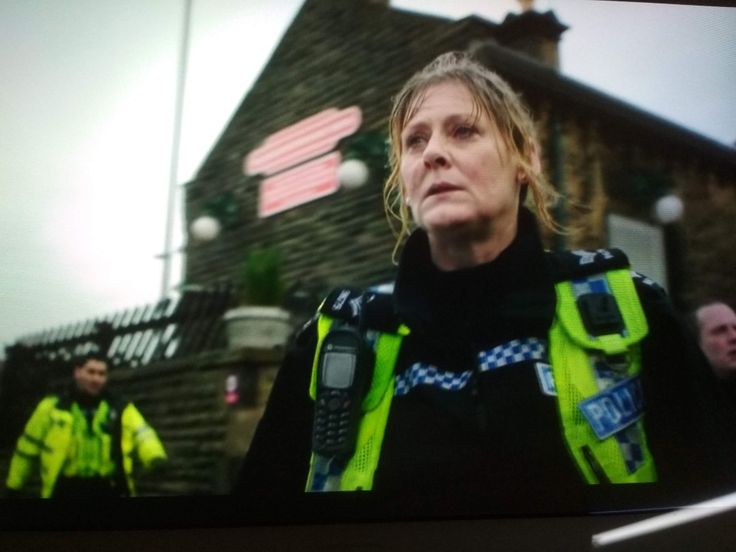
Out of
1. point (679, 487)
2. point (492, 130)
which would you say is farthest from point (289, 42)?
point (679, 487)

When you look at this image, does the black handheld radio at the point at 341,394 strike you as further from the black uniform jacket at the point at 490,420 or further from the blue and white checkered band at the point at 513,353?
the blue and white checkered band at the point at 513,353

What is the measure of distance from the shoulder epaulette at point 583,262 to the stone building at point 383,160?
5cm

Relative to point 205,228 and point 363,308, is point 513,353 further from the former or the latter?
point 205,228

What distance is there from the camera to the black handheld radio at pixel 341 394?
6.14 ft

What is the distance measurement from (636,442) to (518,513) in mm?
309

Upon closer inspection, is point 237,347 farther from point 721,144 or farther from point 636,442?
point 721,144

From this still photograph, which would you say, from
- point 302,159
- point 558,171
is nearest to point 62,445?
point 302,159

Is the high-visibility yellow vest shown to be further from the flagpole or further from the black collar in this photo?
the black collar

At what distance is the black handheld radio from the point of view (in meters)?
1.87

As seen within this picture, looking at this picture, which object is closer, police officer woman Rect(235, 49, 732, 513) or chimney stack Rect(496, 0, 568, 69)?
police officer woman Rect(235, 49, 732, 513)

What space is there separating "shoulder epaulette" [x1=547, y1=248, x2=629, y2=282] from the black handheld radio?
0.47m

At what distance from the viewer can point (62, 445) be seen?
192cm

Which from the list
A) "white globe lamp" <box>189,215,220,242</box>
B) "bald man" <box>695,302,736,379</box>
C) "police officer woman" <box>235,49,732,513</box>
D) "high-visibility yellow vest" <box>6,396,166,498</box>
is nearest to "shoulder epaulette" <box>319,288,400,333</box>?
"police officer woman" <box>235,49,732,513</box>

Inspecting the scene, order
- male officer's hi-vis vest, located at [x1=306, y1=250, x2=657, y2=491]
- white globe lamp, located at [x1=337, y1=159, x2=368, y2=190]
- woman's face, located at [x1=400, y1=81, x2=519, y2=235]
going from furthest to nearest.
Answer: white globe lamp, located at [x1=337, y1=159, x2=368, y2=190] < woman's face, located at [x1=400, y1=81, x2=519, y2=235] < male officer's hi-vis vest, located at [x1=306, y1=250, x2=657, y2=491]
